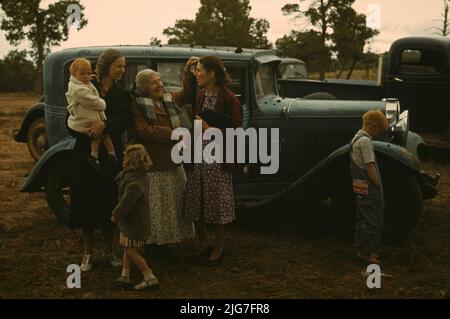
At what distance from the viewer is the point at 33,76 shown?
146ft

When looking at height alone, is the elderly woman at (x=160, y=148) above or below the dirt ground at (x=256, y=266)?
above

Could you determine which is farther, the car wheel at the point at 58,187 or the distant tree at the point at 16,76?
the distant tree at the point at 16,76

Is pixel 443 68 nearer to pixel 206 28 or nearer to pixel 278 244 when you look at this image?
pixel 278 244

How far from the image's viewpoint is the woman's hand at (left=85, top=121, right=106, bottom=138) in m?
4.85

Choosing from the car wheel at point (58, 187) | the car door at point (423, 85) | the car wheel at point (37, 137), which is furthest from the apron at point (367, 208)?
the car wheel at point (37, 137)

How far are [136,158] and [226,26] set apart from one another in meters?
40.5

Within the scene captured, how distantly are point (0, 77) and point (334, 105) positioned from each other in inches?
1584

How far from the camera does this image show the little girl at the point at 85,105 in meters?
4.80

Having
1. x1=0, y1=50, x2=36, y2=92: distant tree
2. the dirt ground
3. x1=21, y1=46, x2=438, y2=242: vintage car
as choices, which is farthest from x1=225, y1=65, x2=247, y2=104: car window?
x1=0, y1=50, x2=36, y2=92: distant tree

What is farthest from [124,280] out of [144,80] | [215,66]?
[215,66]

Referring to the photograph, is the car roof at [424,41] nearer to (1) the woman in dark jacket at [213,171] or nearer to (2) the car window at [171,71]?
(2) the car window at [171,71]

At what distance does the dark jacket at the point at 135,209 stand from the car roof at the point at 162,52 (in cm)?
202

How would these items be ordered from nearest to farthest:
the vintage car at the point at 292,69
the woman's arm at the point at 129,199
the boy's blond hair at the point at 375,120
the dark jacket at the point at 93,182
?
the woman's arm at the point at 129,199, the dark jacket at the point at 93,182, the boy's blond hair at the point at 375,120, the vintage car at the point at 292,69

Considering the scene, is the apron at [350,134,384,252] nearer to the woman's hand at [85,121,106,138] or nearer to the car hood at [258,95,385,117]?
the car hood at [258,95,385,117]
